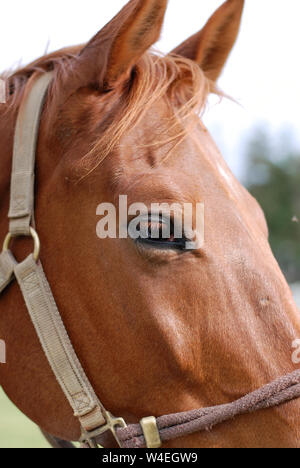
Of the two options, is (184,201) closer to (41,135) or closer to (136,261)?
(136,261)

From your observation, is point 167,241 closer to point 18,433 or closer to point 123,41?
point 123,41

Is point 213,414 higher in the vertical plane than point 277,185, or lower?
higher

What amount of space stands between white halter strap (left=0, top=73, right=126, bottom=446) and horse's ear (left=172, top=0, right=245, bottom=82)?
31.3 inches

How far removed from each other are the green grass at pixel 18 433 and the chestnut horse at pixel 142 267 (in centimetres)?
358

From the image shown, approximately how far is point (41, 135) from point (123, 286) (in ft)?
2.19

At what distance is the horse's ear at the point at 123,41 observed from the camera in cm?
Result: 171

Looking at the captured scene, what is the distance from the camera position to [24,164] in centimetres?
182

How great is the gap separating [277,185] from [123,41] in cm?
3767

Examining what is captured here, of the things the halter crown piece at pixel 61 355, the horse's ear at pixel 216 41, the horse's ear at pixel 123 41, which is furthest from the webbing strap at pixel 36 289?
the horse's ear at pixel 216 41

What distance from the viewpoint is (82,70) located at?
6.18ft

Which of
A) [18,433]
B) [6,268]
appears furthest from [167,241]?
[18,433]

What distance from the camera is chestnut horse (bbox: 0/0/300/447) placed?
156cm

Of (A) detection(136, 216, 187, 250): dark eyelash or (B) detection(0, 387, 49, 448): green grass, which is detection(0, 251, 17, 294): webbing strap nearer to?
(A) detection(136, 216, 187, 250): dark eyelash
